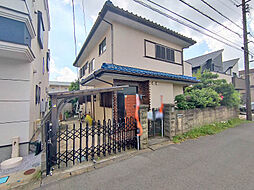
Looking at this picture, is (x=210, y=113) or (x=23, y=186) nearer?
(x=23, y=186)

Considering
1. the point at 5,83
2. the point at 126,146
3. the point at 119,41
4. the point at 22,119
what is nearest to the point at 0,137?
the point at 22,119

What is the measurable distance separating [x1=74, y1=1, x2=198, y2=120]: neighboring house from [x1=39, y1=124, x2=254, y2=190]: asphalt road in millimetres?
2183

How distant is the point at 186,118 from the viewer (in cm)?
557

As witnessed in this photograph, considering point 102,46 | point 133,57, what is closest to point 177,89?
point 133,57

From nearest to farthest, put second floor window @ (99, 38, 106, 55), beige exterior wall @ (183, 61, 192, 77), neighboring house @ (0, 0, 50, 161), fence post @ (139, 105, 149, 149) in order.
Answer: neighboring house @ (0, 0, 50, 161) < fence post @ (139, 105, 149, 149) < second floor window @ (99, 38, 106, 55) < beige exterior wall @ (183, 61, 192, 77)

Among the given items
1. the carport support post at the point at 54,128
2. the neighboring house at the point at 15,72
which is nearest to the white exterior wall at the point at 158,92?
the carport support post at the point at 54,128

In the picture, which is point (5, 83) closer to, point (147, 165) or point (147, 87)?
point (147, 165)

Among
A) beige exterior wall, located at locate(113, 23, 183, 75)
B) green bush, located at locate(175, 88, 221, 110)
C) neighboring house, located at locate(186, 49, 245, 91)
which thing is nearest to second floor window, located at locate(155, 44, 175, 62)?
beige exterior wall, located at locate(113, 23, 183, 75)

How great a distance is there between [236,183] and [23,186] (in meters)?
4.57

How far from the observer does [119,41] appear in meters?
6.08

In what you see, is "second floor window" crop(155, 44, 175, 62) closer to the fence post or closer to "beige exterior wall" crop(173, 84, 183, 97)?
"beige exterior wall" crop(173, 84, 183, 97)

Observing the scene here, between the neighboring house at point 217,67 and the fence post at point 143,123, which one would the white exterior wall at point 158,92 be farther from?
the neighboring house at point 217,67

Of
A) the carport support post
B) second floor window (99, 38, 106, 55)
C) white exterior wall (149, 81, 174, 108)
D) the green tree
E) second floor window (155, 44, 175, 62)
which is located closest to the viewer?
the carport support post

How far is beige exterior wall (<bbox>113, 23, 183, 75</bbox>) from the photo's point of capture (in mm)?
6047
